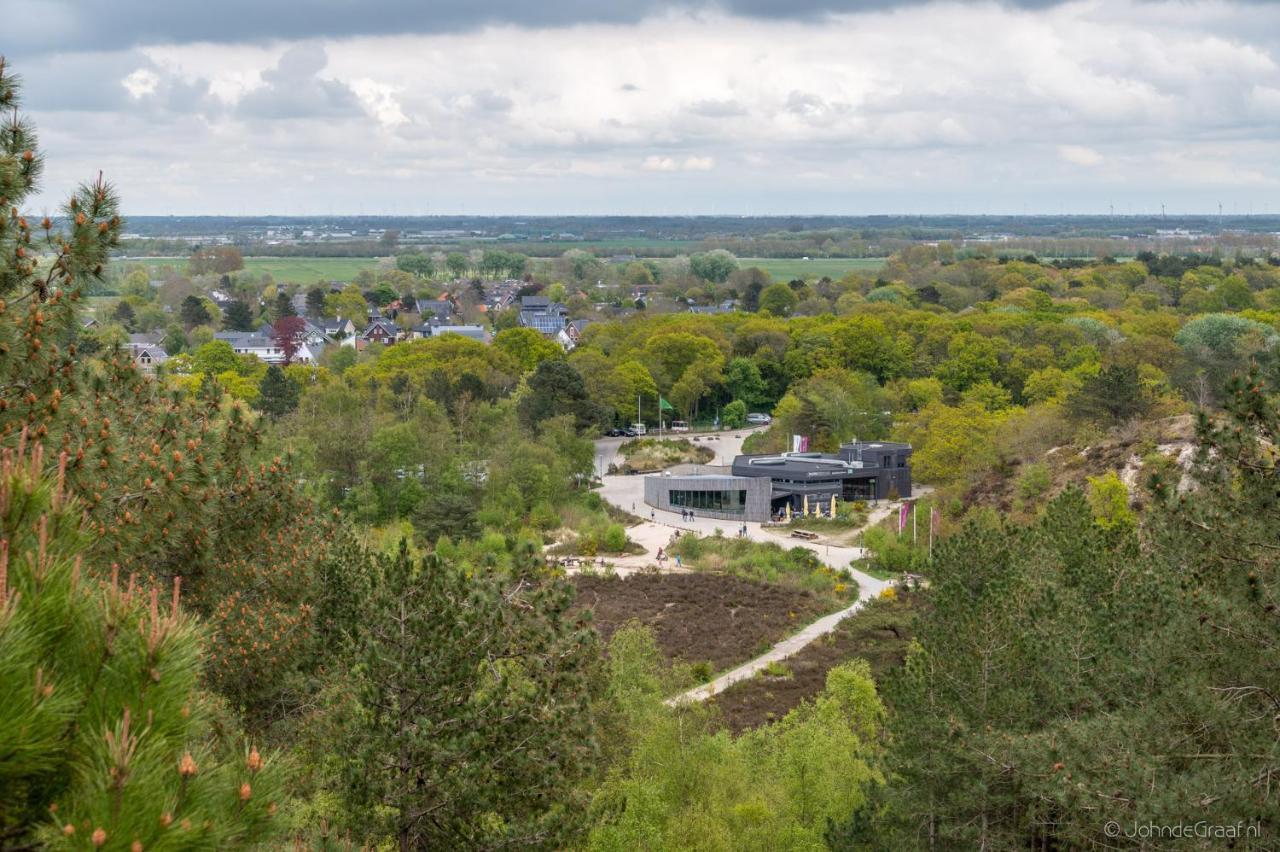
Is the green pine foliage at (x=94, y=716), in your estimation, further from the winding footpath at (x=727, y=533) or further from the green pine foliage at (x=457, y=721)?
the winding footpath at (x=727, y=533)

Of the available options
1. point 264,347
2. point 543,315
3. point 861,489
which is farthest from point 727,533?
point 543,315

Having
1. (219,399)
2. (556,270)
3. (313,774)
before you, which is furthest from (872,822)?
(556,270)

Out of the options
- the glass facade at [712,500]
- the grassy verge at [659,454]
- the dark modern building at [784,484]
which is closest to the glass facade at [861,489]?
the dark modern building at [784,484]

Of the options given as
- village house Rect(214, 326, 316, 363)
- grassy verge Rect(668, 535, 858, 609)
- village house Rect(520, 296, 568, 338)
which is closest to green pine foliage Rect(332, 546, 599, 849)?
grassy verge Rect(668, 535, 858, 609)

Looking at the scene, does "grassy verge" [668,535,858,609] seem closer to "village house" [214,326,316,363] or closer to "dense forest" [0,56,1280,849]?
"dense forest" [0,56,1280,849]

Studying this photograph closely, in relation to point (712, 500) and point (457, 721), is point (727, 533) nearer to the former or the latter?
point (712, 500)
